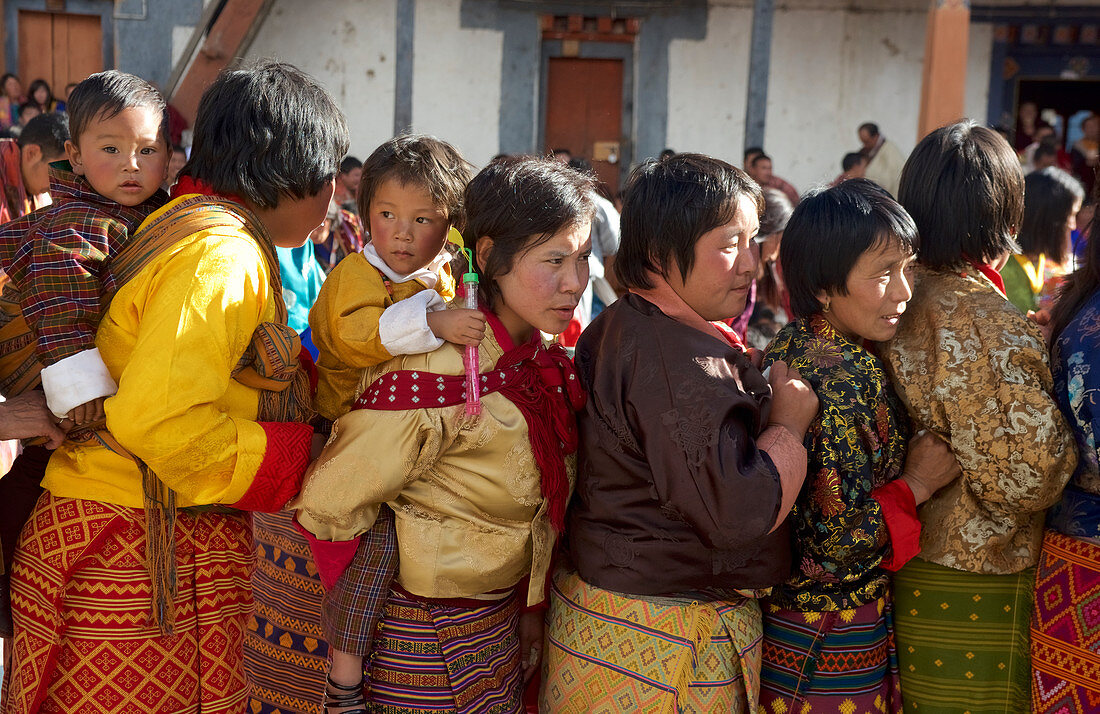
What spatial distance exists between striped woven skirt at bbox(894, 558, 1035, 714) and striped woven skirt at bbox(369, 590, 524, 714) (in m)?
1.05

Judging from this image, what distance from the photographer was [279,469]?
2.05 meters

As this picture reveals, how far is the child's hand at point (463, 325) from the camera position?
202 cm

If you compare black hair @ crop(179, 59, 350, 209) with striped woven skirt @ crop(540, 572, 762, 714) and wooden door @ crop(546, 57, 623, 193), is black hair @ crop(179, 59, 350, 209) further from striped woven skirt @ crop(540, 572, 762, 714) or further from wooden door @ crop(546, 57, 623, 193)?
wooden door @ crop(546, 57, 623, 193)

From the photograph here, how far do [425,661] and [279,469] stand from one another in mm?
517

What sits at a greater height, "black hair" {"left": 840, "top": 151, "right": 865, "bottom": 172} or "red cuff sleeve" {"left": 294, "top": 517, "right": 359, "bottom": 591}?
"black hair" {"left": 840, "top": 151, "right": 865, "bottom": 172}

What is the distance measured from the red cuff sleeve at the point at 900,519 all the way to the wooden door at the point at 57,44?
13.7 metres

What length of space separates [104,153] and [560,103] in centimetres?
1175

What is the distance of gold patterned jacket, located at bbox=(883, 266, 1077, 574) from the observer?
2137 mm

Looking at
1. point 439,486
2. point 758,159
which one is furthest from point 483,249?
point 758,159

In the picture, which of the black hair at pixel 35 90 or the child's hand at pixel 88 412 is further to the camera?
the black hair at pixel 35 90

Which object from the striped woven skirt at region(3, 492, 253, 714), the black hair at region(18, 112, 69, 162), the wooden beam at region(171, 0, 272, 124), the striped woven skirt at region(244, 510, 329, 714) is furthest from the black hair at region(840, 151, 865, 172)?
the striped woven skirt at region(3, 492, 253, 714)

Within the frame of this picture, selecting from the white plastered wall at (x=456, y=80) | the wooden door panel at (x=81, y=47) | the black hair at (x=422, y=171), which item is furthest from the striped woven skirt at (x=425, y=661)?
the wooden door panel at (x=81, y=47)

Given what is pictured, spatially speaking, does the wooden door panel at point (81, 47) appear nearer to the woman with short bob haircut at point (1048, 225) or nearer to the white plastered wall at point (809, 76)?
the white plastered wall at point (809, 76)

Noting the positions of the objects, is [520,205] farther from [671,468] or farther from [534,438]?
[671,468]
